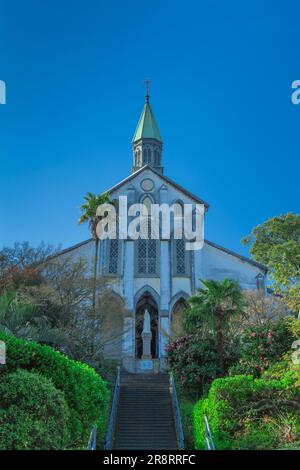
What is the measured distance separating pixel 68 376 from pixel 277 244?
2450cm

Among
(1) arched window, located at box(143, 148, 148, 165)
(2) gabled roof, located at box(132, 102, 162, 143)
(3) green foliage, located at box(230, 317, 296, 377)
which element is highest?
(2) gabled roof, located at box(132, 102, 162, 143)

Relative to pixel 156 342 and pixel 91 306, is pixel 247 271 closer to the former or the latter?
pixel 156 342

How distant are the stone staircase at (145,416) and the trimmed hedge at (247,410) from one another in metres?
2.25

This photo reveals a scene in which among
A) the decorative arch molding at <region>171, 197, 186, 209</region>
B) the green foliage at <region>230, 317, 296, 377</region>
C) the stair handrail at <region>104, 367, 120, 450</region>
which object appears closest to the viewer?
the stair handrail at <region>104, 367, 120, 450</region>

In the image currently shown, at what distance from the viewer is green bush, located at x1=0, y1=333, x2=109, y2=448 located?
47.4 feet

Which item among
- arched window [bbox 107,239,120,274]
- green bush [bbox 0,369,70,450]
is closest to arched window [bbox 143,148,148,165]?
arched window [bbox 107,239,120,274]

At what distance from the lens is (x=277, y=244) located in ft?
124

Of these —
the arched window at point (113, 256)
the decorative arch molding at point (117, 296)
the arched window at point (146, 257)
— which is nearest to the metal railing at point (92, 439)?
the decorative arch molding at point (117, 296)

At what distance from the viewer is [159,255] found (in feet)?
125

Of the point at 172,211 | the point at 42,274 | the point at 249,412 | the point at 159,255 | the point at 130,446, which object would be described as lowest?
the point at 130,446

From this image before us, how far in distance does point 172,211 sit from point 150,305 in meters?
6.02

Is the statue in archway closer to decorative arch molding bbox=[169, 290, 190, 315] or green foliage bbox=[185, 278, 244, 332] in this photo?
decorative arch molding bbox=[169, 290, 190, 315]
